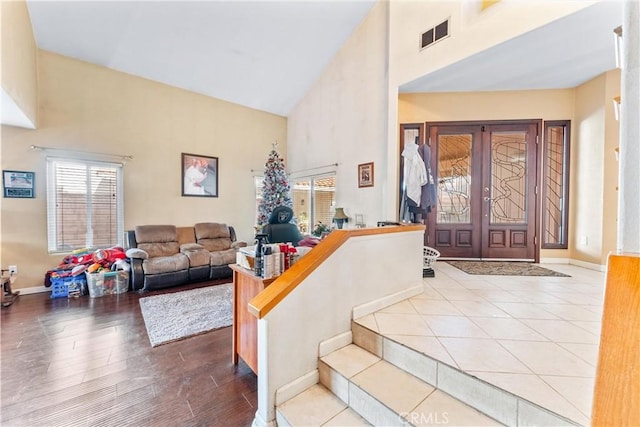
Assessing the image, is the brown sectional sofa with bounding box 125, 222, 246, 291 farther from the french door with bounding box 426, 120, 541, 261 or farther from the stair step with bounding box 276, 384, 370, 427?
the french door with bounding box 426, 120, 541, 261

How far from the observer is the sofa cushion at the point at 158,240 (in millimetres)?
4598

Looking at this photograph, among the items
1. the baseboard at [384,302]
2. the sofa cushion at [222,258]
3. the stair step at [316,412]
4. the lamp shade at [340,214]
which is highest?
the lamp shade at [340,214]

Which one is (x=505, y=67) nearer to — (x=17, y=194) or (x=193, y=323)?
(x=193, y=323)

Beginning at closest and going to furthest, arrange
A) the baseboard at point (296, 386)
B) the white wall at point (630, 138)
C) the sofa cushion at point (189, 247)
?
the white wall at point (630, 138) → the baseboard at point (296, 386) → the sofa cushion at point (189, 247)

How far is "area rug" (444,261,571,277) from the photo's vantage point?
3.44 meters

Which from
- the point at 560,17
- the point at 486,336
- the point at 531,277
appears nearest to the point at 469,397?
the point at 486,336

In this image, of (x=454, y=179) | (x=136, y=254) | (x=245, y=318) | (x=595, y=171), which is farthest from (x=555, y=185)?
(x=136, y=254)

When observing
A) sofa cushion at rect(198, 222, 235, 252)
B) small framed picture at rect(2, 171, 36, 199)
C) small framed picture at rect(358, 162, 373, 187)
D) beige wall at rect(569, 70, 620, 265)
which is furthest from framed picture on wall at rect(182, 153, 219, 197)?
beige wall at rect(569, 70, 620, 265)

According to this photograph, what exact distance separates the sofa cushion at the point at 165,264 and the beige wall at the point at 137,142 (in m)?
1.14

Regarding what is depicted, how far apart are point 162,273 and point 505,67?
5831 millimetres

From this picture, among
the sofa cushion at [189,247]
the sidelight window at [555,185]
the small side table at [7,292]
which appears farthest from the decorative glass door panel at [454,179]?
the small side table at [7,292]

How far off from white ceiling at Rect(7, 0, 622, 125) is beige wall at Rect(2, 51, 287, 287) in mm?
354

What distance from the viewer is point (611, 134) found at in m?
3.39

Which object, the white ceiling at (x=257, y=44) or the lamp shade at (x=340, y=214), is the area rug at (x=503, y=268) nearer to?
the lamp shade at (x=340, y=214)
